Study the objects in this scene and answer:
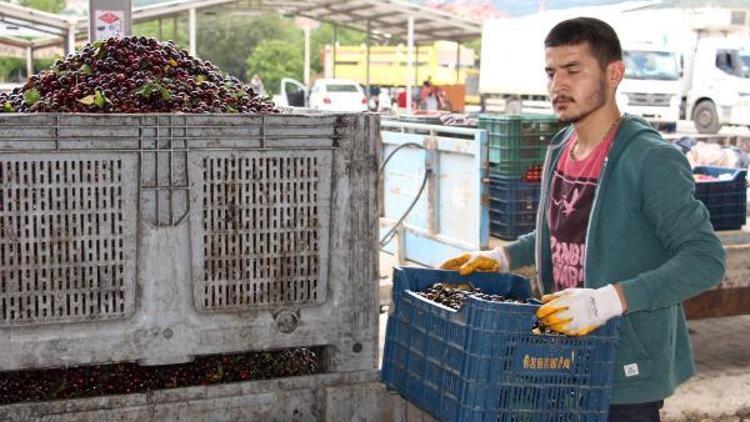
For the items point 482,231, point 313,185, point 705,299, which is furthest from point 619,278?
point 482,231

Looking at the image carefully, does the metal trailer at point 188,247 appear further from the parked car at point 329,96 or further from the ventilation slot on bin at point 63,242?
the parked car at point 329,96

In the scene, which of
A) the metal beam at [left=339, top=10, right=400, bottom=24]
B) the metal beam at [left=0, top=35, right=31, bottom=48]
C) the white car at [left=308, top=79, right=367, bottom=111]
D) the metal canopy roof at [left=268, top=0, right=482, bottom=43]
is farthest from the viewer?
the white car at [left=308, top=79, right=367, bottom=111]

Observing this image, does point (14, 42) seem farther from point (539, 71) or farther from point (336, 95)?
point (539, 71)

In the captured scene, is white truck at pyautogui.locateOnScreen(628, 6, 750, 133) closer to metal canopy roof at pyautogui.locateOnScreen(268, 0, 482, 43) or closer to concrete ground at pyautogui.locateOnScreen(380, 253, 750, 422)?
metal canopy roof at pyautogui.locateOnScreen(268, 0, 482, 43)

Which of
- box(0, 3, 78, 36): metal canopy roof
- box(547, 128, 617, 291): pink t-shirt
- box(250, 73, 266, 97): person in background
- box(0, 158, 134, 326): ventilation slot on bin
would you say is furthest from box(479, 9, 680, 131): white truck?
box(0, 158, 134, 326): ventilation slot on bin

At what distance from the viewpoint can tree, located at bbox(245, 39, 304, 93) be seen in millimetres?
69750

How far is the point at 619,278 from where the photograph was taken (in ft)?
10.6

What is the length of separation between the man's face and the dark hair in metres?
0.02

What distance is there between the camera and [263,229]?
9.66ft

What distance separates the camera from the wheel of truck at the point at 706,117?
2953 centimetres

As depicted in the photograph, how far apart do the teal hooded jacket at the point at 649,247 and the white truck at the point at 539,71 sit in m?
22.9

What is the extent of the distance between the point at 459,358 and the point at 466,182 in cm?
473

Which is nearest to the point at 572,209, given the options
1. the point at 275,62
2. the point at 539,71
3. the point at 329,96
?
the point at 539,71

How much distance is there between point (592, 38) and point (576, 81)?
0.48ft
